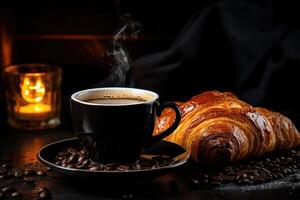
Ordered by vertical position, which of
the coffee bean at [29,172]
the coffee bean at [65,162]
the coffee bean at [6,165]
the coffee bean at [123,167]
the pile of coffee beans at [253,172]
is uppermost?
the coffee bean at [123,167]

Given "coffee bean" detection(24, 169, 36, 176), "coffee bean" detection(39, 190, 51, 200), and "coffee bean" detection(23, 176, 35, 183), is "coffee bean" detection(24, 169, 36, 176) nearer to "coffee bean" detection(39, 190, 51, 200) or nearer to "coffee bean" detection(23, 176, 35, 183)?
"coffee bean" detection(23, 176, 35, 183)

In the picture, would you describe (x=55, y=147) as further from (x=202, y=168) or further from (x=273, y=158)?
(x=273, y=158)

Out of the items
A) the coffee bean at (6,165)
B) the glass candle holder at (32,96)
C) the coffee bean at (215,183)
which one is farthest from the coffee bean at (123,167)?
the glass candle holder at (32,96)

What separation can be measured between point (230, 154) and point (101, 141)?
0.35 meters

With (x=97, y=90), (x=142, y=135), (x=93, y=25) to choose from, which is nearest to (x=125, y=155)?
(x=142, y=135)

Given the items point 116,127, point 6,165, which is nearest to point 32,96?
point 6,165

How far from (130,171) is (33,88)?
0.83 metres

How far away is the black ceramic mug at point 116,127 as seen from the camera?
1553mm

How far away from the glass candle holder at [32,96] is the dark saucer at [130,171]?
18.0 inches

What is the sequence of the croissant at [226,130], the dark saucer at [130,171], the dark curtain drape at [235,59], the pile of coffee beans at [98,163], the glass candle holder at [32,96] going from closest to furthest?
the dark saucer at [130,171]
the pile of coffee beans at [98,163]
the croissant at [226,130]
the glass candle holder at [32,96]
the dark curtain drape at [235,59]

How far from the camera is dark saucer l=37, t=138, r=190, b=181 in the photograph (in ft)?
4.84

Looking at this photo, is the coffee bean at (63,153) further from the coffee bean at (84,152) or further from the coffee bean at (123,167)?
the coffee bean at (123,167)

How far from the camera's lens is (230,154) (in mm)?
1698

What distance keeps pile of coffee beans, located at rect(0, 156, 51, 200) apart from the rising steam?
0.60 meters
